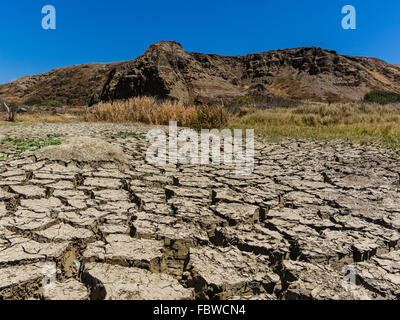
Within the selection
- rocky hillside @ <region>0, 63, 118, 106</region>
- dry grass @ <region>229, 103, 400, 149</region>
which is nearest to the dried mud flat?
dry grass @ <region>229, 103, 400, 149</region>

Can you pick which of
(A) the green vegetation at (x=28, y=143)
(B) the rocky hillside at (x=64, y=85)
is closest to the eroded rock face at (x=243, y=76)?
(A) the green vegetation at (x=28, y=143)

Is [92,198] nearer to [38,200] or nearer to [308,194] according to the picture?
[38,200]

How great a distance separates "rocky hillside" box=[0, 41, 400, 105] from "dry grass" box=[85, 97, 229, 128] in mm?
3944

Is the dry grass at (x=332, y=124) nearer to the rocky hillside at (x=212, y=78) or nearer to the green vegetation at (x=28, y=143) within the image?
the green vegetation at (x=28, y=143)

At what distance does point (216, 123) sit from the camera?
7.35 metres

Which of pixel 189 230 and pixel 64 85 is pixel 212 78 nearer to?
pixel 189 230

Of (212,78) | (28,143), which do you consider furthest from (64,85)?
(28,143)

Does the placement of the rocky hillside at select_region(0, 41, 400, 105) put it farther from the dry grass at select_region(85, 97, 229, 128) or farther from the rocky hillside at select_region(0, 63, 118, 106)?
the dry grass at select_region(85, 97, 229, 128)

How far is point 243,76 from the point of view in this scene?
3212 cm

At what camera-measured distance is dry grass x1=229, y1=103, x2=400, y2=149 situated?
18.7 feet

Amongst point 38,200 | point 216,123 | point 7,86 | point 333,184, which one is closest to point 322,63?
point 216,123

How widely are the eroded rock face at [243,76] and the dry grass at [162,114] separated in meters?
3.72

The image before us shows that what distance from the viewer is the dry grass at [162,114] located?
735 centimetres

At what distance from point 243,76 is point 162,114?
2636 cm
